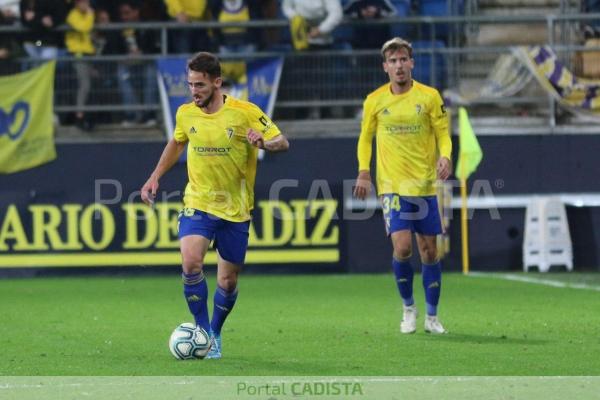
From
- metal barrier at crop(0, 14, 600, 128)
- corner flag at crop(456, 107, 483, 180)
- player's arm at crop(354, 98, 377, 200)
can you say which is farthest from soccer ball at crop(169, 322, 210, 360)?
metal barrier at crop(0, 14, 600, 128)

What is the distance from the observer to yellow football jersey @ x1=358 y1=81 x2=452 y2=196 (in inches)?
463

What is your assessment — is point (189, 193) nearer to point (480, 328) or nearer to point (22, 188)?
point (480, 328)

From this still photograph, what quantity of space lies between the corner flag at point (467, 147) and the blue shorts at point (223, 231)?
8818 millimetres

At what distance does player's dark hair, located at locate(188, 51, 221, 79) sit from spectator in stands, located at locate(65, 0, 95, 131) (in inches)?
392

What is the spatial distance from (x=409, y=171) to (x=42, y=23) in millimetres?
9138

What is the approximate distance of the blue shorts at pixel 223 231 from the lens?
999 cm

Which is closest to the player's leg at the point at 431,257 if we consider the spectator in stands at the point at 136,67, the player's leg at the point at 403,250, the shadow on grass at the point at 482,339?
the player's leg at the point at 403,250

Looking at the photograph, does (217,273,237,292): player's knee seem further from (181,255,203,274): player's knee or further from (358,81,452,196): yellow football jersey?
(358,81,452,196): yellow football jersey

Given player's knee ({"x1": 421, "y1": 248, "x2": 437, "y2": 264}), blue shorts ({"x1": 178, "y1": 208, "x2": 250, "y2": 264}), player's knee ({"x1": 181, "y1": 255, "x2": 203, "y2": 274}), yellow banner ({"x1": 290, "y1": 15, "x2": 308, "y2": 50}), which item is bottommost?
player's knee ({"x1": 421, "y1": 248, "x2": 437, "y2": 264})

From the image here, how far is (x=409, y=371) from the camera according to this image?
9.06 metres

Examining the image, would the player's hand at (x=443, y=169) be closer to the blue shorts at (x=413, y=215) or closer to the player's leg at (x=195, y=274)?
the blue shorts at (x=413, y=215)

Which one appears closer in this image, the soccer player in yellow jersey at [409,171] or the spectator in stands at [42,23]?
the soccer player in yellow jersey at [409,171]

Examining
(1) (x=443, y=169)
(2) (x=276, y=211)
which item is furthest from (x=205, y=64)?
(2) (x=276, y=211)
